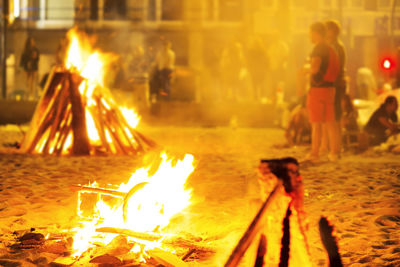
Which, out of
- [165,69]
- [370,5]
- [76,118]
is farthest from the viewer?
[370,5]

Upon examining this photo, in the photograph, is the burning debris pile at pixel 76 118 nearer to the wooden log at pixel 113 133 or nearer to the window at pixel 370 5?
the wooden log at pixel 113 133

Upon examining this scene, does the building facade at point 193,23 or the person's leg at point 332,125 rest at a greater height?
the building facade at point 193,23

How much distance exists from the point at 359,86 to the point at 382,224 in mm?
17877

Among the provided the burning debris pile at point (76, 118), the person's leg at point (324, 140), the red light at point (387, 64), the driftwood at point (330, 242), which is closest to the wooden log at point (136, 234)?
the driftwood at point (330, 242)

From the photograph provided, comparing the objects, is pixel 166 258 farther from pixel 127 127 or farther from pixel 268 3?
pixel 268 3

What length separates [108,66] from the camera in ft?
63.8

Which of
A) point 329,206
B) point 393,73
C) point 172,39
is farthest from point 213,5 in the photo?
point 329,206

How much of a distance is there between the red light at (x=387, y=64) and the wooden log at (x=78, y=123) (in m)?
11.6

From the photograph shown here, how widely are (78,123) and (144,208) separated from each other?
547cm

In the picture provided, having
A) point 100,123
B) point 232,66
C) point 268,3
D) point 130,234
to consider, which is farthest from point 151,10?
point 130,234

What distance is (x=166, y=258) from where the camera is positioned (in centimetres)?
340

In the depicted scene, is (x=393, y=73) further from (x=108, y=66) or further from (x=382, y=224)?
(x=382, y=224)

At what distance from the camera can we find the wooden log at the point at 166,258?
3.35 meters

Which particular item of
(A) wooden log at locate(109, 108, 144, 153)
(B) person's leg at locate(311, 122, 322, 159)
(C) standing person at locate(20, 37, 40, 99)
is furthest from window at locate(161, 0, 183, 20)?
(B) person's leg at locate(311, 122, 322, 159)
